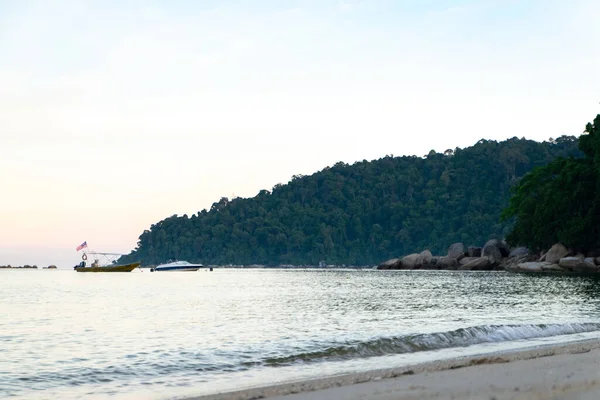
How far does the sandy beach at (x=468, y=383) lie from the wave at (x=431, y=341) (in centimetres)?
417

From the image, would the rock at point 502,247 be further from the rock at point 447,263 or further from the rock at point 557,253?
the rock at point 557,253

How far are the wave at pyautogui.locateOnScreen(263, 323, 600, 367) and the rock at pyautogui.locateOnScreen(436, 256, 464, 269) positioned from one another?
92.4 metres

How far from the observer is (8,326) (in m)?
25.6

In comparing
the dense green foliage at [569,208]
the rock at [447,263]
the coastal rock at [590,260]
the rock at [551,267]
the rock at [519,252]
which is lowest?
the rock at [551,267]

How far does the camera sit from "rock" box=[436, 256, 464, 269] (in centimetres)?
11519

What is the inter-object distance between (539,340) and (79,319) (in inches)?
749

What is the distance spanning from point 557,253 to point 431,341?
69510mm

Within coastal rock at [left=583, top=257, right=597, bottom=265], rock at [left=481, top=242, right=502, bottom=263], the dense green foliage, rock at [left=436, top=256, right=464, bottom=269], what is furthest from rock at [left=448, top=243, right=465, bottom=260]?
coastal rock at [left=583, top=257, right=597, bottom=265]

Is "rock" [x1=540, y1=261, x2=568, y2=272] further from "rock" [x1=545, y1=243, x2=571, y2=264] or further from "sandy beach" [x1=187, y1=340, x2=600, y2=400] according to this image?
"sandy beach" [x1=187, y1=340, x2=600, y2=400]

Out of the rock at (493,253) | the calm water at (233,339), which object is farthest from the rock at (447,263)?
the calm water at (233,339)

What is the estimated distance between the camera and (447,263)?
384 ft

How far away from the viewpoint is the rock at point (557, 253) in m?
82.9

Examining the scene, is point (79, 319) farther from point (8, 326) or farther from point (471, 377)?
point (471, 377)

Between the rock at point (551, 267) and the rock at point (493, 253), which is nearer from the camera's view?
the rock at point (551, 267)
